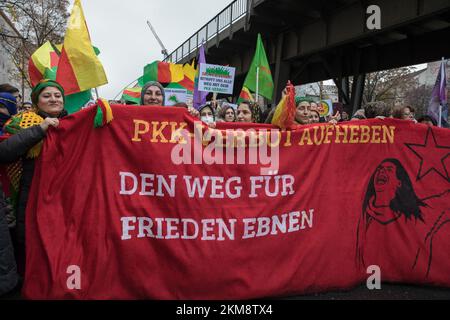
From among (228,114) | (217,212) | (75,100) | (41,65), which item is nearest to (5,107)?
(75,100)

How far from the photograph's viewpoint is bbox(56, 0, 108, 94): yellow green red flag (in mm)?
3178

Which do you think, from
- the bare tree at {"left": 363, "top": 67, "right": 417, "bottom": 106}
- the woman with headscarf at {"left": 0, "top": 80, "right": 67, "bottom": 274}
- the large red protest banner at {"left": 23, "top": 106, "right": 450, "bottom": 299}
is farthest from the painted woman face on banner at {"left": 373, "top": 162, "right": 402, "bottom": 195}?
the bare tree at {"left": 363, "top": 67, "right": 417, "bottom": 106}

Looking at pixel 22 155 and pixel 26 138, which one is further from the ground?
pixel 26 138

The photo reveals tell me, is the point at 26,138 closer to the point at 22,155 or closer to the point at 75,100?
the point at 22,155

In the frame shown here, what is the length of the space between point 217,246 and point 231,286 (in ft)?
1.08

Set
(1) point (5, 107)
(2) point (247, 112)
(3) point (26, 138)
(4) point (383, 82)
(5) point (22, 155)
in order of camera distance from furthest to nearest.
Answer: (4) point (383, 82)
(2) point (247, 112)
(1) point (5, 107)
(5) point (22, 155)
(3) point (26, 138)

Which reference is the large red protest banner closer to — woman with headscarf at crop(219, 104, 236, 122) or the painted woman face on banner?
the painted woman face on banner

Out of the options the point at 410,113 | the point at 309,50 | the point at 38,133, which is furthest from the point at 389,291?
Answer: the point at 309,50

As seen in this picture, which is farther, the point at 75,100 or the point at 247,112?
the point at 247,112

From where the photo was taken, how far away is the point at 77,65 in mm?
3189

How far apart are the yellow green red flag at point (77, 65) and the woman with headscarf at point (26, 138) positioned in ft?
0.82

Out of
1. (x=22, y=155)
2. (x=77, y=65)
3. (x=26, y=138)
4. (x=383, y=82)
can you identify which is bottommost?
(x=22, y=155)

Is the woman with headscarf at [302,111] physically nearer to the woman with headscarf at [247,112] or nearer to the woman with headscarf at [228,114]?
the woman with headscarf at [247,112]

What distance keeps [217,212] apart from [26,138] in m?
1.50
